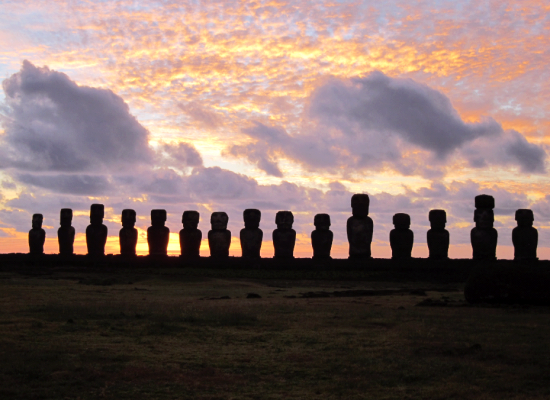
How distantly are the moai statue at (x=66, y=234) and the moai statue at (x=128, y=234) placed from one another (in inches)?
149

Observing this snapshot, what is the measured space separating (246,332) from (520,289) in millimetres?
6207

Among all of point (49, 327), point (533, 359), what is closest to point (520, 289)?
point (533, 359)

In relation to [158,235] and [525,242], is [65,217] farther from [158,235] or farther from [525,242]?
[525,242]

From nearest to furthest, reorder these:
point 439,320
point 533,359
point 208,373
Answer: point 208,373, point 533,359, point 439,320

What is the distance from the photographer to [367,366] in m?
6.81

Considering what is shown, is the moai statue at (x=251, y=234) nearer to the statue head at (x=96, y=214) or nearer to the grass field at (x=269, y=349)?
the statue head at (x=96, y=214)

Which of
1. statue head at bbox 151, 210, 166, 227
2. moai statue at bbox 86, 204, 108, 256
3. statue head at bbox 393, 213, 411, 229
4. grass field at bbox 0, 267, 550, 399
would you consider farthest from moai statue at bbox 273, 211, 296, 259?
grass field at bbox 0, 267, 550, 399

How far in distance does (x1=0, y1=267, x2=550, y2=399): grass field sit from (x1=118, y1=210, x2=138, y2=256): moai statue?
45.2 feet

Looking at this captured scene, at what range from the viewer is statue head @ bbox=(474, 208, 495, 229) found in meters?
24.7

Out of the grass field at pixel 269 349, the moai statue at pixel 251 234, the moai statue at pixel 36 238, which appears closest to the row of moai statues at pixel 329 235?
the moai statue at pixel 251 234

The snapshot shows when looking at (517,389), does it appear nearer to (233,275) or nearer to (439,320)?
(439,320)

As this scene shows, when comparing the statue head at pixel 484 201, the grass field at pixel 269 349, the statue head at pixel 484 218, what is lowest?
the grass field at pixel 269 349

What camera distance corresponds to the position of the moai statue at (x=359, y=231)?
80.6ft

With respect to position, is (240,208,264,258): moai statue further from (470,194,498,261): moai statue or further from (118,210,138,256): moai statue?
(470,194,498,261): moai statue
